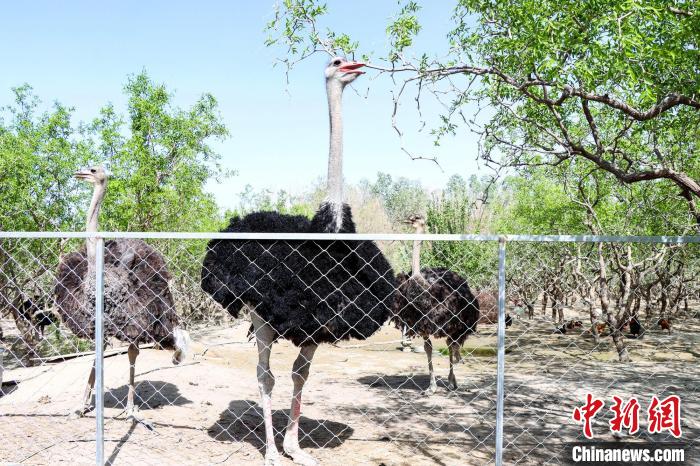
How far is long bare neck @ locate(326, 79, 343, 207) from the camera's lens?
4.08m

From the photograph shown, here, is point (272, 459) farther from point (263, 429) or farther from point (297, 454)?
point (263, 429)

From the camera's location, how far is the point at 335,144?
4266 mm

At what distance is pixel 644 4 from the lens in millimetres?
4297

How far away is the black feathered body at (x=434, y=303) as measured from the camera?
6488 millimetres

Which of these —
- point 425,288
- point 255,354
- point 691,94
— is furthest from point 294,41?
point 255,354

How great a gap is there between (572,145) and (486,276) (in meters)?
12.1

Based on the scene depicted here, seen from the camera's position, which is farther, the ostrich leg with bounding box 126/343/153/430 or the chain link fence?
the ostrich leg with bounding box 126/343/153/430

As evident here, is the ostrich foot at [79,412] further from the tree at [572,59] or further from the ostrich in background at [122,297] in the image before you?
the tree at [572,59]

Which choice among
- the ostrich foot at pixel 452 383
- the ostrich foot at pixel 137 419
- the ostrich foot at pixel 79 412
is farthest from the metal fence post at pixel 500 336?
the ostrich foot at pixel 452 383

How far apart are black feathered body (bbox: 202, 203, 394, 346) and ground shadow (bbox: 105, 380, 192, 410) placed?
2.19 metres

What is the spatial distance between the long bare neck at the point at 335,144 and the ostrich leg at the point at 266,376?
0.98 metres

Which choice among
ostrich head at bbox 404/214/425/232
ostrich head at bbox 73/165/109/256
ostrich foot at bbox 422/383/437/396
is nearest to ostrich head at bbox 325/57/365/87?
ostrich head at bbox 73/165/109/256

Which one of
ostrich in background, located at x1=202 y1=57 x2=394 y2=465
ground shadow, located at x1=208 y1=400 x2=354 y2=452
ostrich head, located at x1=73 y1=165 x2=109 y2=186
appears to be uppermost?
ostrich head, located at x1=73 y1=165 x2=109 y2=186

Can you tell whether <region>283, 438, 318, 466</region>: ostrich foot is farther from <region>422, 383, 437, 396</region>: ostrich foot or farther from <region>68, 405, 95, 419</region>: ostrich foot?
<region>422, 383, 437, 396</region>: ostrich foot
